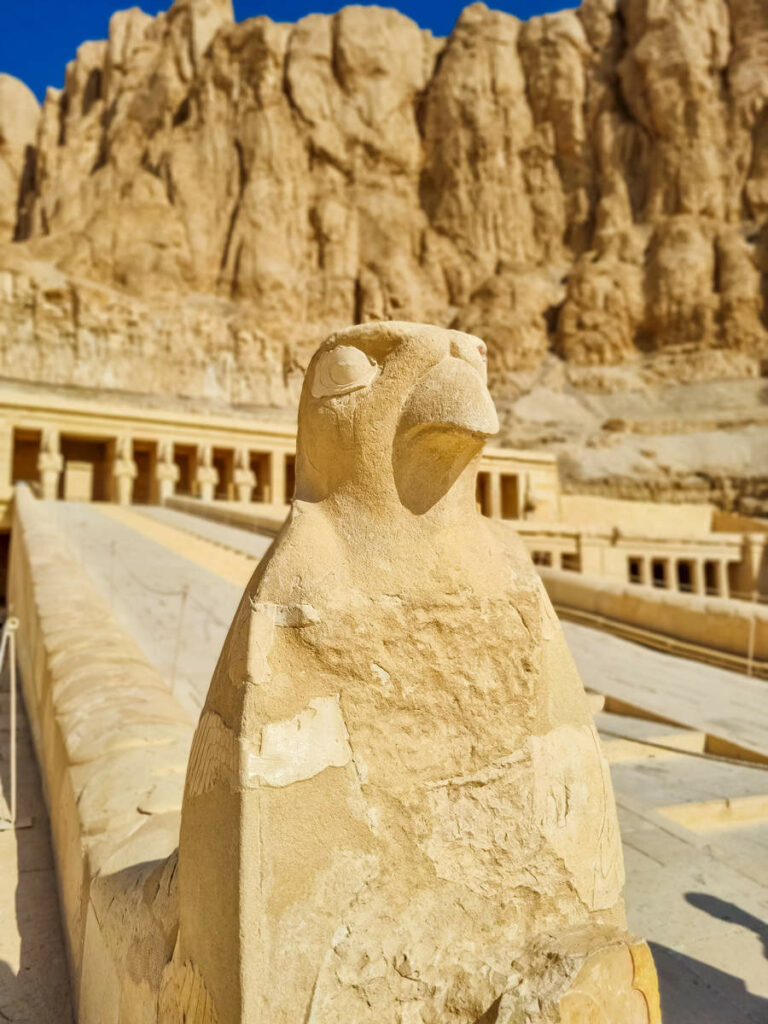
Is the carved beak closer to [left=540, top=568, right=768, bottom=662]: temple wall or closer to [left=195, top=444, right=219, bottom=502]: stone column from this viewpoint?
[left=540, top=568, right=768, bottom=662]: temple wall

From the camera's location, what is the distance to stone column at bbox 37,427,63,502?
58.1ft

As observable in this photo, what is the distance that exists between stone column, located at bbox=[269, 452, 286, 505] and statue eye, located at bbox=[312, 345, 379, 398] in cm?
1901

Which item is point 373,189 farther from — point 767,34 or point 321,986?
point 321,986

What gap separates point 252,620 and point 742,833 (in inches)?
113

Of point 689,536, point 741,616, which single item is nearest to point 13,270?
point 689,536

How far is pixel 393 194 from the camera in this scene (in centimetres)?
4128

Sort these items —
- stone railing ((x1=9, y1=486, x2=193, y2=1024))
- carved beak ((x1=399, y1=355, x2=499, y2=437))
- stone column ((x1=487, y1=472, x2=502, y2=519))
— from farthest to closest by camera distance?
stone column ((x1=487, y1=472, x2=502, y2=519))
stone railing ((x1=9, y1=486, x2=193, y2=1024))
carved beak ((x1=399, y1=355, x2=499, y2=437))

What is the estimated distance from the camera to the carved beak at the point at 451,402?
149 cm

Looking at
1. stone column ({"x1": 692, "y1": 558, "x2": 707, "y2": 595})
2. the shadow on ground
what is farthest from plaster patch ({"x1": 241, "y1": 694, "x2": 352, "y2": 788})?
stone column ({"x1": 692, "y1": 558, "x2": 707, "y2": 595})

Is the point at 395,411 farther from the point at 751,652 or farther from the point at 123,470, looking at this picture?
the point at 123,470

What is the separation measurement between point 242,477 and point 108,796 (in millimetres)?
18628

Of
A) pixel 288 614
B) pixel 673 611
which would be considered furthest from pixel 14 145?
pixel 288 614

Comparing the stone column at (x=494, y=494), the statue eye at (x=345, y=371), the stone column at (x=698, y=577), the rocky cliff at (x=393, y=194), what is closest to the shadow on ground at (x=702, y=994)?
the statue eye at (x=345, y=371)

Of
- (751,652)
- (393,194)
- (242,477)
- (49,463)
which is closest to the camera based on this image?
(751,652)
